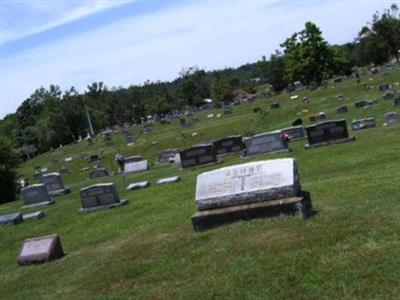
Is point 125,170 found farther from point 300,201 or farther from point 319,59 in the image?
point 319,59

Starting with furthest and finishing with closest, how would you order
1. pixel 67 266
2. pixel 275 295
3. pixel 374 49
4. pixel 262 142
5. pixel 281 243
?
pixel 374 49
pixel 262 142
pixel 67 266
pixel 281 243
pixel 275 295

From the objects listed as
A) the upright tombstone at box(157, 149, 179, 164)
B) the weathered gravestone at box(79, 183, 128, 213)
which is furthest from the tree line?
the weathered gravestone at box(79, 183, 128, 213)

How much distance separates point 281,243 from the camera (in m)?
11.4

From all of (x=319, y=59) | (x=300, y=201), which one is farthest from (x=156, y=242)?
(x=319, y=59)

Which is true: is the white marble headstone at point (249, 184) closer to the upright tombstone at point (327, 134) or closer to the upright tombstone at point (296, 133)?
the upright tombstone at point (327, 134)

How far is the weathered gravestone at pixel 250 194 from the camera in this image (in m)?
12.9

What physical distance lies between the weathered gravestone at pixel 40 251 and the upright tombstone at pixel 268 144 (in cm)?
1594

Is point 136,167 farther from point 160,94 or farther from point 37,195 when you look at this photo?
point 160,94

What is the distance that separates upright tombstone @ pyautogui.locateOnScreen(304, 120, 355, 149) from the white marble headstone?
52.4ft

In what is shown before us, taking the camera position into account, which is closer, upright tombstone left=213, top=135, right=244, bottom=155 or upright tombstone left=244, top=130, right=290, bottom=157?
upright tombstone left=244, top=130, right=290, bottom=157

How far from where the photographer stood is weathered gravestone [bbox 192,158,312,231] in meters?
12.9

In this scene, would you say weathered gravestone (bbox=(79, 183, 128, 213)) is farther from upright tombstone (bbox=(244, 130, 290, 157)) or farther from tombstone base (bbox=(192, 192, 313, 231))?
upright tombstone (bbox=(244, 130, 290, 157))

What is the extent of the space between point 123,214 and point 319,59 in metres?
77.4

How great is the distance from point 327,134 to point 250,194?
17.0 metres
